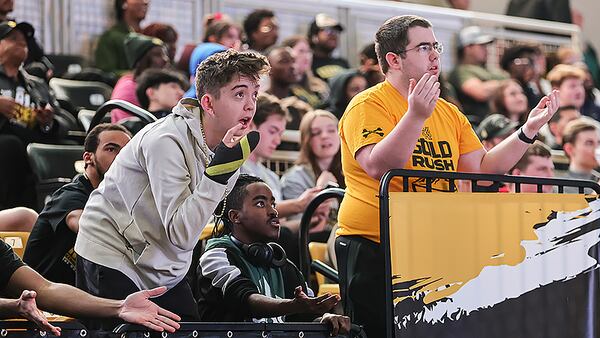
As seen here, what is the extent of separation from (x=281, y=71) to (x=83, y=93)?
5.24 feet

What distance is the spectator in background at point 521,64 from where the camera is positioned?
12219mm

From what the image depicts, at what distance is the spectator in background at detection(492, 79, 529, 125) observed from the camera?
10.7 metres

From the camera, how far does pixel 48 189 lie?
6910mm

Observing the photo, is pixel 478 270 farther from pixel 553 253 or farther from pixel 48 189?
pixel 48 189

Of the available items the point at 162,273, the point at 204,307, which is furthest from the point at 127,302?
the point at 204,307

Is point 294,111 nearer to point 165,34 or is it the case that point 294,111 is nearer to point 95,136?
point 165,34

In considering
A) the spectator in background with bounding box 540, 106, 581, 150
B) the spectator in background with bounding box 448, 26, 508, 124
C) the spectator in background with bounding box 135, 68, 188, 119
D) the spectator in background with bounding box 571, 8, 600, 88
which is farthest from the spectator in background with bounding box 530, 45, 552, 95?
the spectator in background with bounding box 135, 68, 188, 119

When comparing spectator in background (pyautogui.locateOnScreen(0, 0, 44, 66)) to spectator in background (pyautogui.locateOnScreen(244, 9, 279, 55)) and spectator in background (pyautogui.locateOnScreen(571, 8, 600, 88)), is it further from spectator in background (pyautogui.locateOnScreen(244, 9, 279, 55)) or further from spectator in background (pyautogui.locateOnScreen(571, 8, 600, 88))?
spectator in background (pyautogui.locateOnScreen(571, 8, 600, 88))

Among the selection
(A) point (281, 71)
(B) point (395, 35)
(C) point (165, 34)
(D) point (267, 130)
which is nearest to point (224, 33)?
(A) point (281, 71)

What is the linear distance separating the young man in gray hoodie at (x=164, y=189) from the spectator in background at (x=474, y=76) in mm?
6606

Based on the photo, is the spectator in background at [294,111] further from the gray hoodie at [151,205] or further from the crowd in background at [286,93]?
the gray hoodie at [151,205]

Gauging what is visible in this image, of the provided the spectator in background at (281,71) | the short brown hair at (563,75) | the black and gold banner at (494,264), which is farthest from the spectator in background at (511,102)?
the black and gold banner at (494,264)

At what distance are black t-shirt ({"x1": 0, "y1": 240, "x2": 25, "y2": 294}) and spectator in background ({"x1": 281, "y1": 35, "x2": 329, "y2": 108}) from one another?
6.00 metres

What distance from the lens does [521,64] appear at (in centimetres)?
1234
